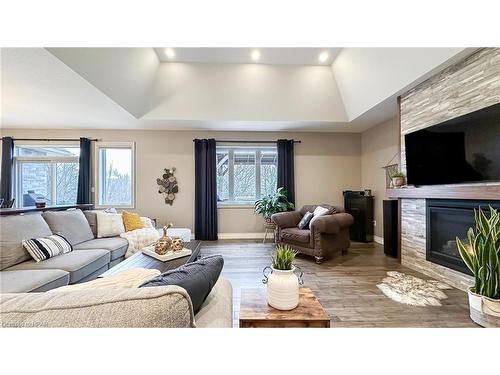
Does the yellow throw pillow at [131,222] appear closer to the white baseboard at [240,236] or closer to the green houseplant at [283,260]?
the white baseboard at [240,236]

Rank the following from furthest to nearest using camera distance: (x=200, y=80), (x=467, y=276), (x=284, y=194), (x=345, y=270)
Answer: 1. (x=284, y=194)
2. (x=200, y=80)
3. (x=345, y=270)
4. (x=467, y=276)

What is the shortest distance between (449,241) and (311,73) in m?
3.35

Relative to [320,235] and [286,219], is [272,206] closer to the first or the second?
[286,219]

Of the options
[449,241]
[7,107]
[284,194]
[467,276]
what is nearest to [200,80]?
[284,194]

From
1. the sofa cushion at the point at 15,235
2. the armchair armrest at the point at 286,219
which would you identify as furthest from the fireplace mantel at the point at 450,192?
the sofa cushion at the point at 15,235

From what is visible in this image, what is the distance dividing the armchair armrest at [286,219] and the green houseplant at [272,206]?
519 millimetres

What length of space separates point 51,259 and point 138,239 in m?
1.11

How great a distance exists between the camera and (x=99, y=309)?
0.62 meters

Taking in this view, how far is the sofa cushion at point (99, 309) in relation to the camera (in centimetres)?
60

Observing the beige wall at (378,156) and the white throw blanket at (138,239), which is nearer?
the white throw blanket at (138,239)

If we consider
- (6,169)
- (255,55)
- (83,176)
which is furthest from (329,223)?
(6,169)
